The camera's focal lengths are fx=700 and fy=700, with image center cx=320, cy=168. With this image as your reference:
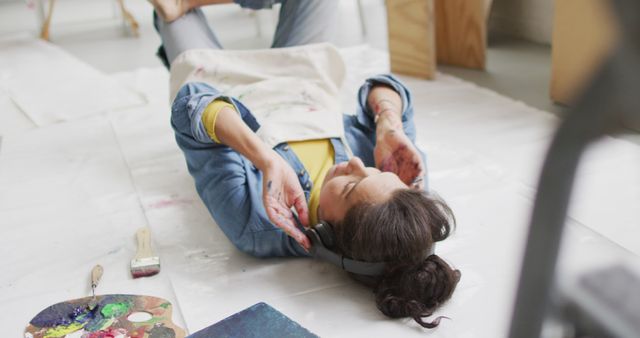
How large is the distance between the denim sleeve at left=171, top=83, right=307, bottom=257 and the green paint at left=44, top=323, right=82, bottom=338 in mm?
352

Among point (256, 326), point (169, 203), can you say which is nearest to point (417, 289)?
point (256, 326)

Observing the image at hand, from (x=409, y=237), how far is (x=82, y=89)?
202cm

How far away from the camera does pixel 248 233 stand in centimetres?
142

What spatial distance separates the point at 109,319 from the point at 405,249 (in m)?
0.56

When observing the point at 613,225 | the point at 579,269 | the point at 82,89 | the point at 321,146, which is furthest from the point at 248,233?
the point at 82,89

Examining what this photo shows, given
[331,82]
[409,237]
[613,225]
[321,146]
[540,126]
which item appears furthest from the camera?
[540,126]

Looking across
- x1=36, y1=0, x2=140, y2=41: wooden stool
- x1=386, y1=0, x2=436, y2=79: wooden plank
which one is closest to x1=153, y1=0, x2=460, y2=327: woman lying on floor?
x1=386, y1=0, x2=436, y2=79: wooden plank

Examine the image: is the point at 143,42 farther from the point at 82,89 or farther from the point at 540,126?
the point at 540,126

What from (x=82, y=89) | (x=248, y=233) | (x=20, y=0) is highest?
(x=248, y=233)

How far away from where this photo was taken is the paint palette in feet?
4.10

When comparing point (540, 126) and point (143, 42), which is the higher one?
point (540, 126)

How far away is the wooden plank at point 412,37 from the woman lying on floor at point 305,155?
0.71 m

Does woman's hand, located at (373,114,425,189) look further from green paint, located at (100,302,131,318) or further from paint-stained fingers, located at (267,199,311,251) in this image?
green paint, located at (100,302,131,318)

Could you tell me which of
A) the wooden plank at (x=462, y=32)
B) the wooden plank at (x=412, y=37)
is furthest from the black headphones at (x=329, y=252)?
the wooden plank at (x=462, y=32)
